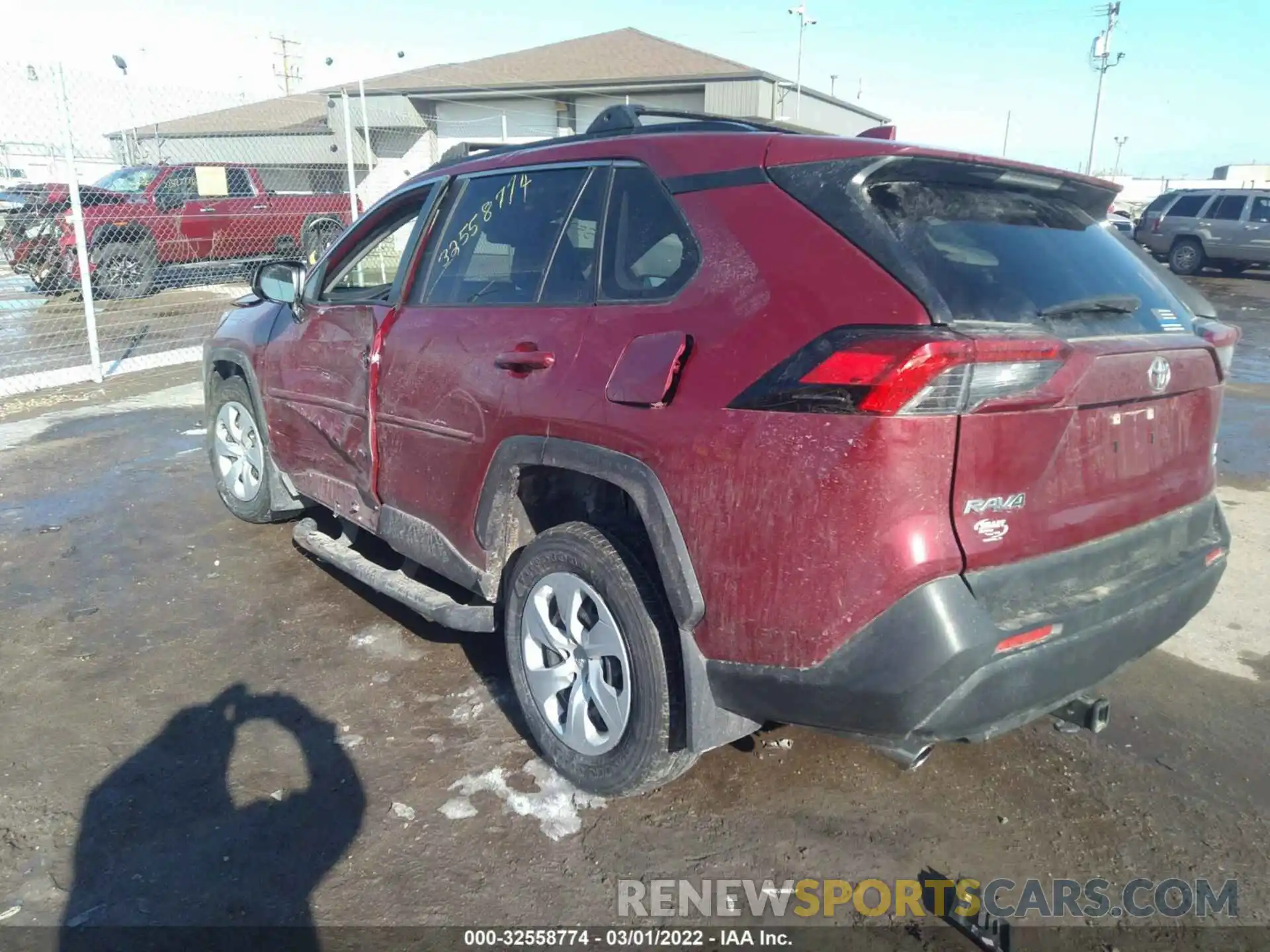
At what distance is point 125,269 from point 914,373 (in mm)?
15740

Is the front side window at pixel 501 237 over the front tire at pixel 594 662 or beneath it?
over

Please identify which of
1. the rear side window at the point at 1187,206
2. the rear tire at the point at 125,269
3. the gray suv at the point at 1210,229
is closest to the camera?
the rear tire at the point at 125,269

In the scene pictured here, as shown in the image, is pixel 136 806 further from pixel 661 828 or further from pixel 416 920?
pixel 661 828

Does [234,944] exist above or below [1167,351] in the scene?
below

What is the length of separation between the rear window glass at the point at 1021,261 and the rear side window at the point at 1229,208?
2188 centimetres

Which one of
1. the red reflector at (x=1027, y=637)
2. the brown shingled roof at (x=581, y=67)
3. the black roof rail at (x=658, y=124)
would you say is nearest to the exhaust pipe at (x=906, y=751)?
the red reflector at (x=1027, y=637)

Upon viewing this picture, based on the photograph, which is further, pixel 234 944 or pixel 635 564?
pixel 635 564

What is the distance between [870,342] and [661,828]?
62.2 inches

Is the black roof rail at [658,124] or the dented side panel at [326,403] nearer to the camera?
the black roof rail at [658,124]

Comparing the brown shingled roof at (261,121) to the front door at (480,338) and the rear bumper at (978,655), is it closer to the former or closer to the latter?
the front door at (480,338)

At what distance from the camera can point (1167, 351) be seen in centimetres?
250

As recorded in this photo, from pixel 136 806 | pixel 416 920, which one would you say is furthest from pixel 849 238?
pixel 136 806

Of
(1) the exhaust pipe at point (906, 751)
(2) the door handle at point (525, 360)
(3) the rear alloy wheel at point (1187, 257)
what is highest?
(2) the door handle at point (525, 360)

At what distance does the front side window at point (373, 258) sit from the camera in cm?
385
